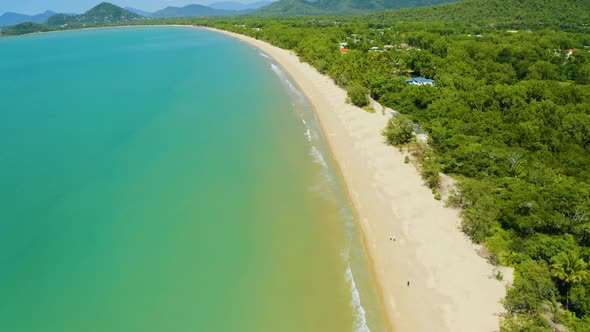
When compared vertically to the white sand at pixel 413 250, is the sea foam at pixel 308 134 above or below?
above

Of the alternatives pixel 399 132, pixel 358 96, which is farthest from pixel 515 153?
pixel 358 96

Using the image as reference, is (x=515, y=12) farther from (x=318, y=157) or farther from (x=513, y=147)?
(x=318, y=157)

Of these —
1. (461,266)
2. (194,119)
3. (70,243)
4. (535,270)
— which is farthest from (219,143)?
(535,270)

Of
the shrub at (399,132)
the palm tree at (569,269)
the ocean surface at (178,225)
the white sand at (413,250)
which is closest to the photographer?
the palm tree at (569,269)

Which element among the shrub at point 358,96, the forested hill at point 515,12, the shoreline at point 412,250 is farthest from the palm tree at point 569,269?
the forested hill at point 515,12

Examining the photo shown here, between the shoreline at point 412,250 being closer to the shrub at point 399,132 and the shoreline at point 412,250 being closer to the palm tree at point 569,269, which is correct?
the shrub at point 399,132

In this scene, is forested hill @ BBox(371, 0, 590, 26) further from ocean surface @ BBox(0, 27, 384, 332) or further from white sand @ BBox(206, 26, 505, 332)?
white sand @ BBox(206, 26, 505, 332)
